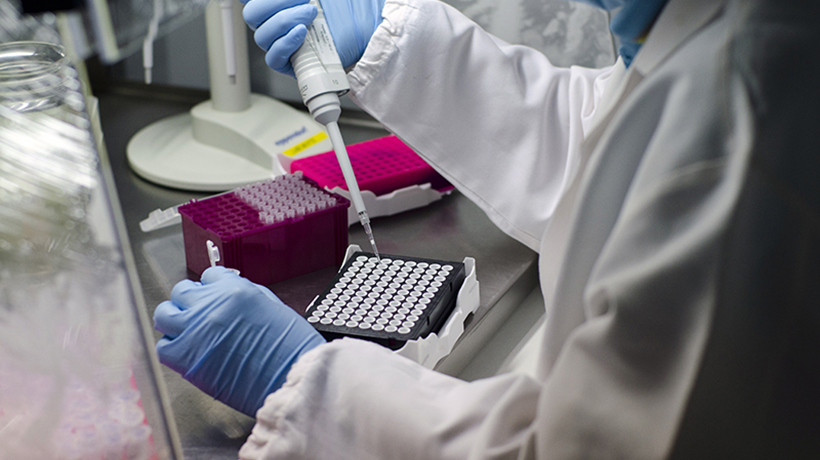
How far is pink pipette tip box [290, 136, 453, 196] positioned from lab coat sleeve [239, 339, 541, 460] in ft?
1.85

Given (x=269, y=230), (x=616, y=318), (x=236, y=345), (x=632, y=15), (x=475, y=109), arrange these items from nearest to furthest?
1. (x=616, y=318)
2. (x=632, y=15)
3. (x=236, y=345)
4. (x=269, y=230)
5. (x=475, y=109)

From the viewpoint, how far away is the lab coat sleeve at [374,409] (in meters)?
0.60

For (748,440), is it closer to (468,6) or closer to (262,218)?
(262,218)

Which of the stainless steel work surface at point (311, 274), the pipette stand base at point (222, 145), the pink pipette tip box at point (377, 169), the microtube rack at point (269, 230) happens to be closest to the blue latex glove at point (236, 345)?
the stainless steel work surface at point (311, 274)

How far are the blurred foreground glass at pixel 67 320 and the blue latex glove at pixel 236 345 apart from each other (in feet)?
0.68

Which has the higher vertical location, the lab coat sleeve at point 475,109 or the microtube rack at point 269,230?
the lab coat sleeve at point 475,109

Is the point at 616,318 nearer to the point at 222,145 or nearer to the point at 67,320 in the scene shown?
the point at 67,320

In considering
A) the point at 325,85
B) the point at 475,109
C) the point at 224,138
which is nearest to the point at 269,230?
the point at 325,85

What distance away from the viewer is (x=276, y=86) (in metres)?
1.83

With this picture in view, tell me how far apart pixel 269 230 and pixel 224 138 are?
22.0 inches

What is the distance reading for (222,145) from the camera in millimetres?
1496

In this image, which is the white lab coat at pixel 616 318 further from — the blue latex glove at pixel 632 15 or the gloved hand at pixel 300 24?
the gloved hand at pixel 300 24

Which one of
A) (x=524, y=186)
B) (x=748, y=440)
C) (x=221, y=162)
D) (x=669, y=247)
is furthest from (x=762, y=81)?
(x=221, y=162)

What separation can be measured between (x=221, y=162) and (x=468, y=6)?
68 centimetres
